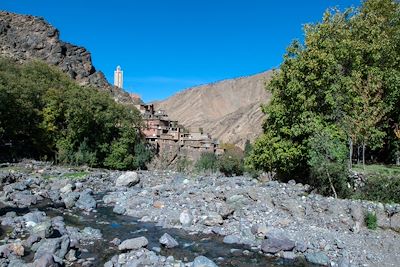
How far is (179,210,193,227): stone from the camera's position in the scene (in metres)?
17.6

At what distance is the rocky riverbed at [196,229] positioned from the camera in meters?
12.9

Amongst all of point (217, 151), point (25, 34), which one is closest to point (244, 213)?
point (217, 151)

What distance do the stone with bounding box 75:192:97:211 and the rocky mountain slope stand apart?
57.9 m

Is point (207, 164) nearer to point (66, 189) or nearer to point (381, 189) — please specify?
point (66, 189)

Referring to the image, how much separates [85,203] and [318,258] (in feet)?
42.6

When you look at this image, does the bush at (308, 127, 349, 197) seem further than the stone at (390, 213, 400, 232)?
Yes

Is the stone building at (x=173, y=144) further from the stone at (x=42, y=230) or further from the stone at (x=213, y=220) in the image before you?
the stone at (x=42, y=230)

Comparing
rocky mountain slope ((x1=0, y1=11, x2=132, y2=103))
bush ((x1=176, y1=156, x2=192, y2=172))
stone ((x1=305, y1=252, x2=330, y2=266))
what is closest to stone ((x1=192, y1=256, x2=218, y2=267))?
stone ((x1=305, y1=252, x2=330, y2=266))

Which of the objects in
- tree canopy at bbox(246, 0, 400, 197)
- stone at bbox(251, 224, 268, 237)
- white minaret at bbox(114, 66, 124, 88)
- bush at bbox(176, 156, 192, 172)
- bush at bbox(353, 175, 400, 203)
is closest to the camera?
stone at bbox(251, 224, 268, 237)

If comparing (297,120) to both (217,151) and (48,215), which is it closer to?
(48,215)

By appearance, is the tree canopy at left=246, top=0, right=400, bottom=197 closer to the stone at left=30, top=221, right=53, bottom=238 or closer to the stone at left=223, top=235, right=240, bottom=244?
the stone at left=223, top=235, right=240, bottom=244

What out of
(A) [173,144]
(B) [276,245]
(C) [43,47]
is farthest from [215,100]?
Answer: (B) [276,245]

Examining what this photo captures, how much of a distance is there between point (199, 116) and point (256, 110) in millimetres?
51115

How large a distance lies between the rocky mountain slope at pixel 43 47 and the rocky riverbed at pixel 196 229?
59.9m
